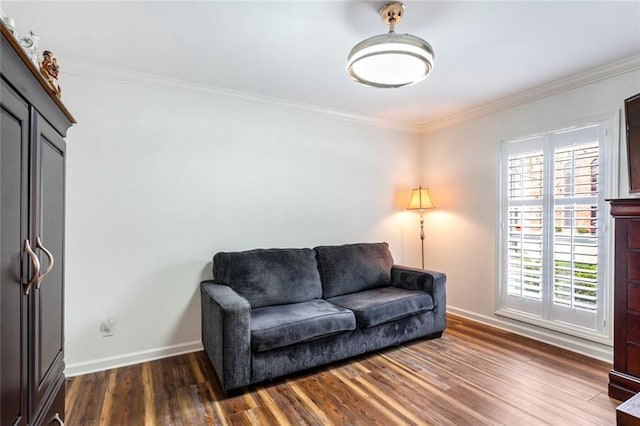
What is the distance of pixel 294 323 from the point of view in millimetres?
2354

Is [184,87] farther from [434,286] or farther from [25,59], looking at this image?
[434,286]

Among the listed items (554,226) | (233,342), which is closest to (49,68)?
(233,342)

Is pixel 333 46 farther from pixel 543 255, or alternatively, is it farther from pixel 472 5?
pixel 543 255

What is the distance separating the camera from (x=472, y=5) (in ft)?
6.13

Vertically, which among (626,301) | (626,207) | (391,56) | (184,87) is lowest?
(626,301)

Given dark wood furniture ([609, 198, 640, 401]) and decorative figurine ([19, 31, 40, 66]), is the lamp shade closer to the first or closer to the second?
dark wood furniture ([609, 198, 640, 401])

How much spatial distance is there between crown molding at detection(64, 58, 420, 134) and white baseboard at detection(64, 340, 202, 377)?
2261mm

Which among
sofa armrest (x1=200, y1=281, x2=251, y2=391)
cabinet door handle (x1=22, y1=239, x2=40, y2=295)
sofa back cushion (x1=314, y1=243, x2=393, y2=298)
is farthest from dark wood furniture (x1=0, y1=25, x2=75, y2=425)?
sofa back cushion (x1=314, y1=243, x2=393, y2=298)

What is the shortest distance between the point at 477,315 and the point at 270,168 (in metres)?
2.84

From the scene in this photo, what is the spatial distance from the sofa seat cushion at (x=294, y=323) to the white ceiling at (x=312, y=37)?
1.99 metres

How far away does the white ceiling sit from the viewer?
190cm

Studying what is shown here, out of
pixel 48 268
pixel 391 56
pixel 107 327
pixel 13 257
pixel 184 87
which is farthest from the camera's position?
pixel 184 87

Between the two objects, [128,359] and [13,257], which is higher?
[13,257]

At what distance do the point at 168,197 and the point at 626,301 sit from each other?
3.51 meters
